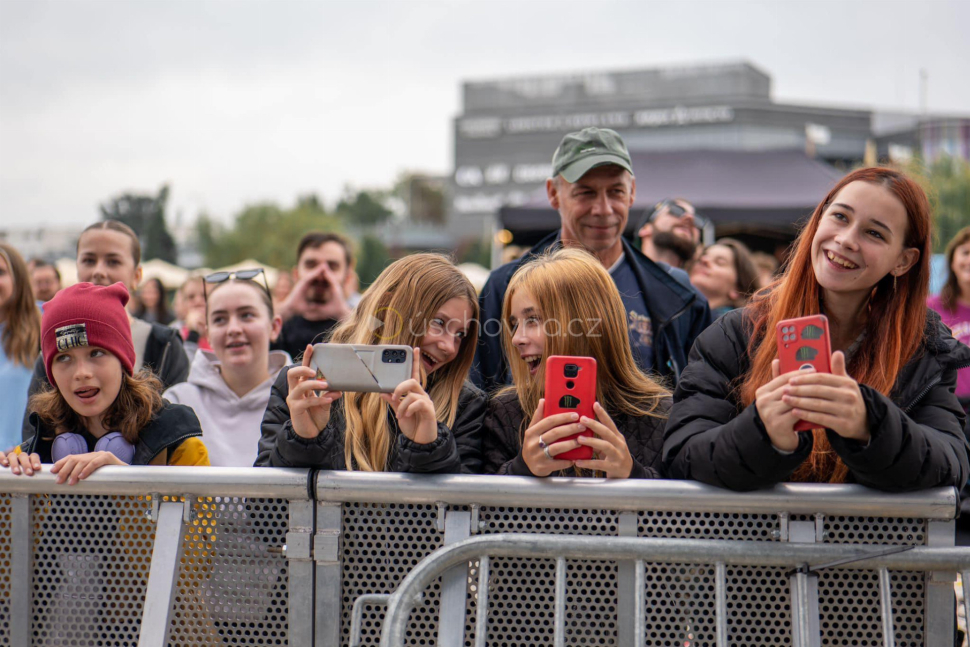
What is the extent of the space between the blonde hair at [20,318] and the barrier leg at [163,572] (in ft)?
9.60

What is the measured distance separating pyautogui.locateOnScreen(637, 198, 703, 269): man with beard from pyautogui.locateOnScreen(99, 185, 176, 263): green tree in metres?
3.26

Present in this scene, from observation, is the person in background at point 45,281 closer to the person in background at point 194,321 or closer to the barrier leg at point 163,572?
the person in background at point 194,321

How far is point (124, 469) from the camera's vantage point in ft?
7.59

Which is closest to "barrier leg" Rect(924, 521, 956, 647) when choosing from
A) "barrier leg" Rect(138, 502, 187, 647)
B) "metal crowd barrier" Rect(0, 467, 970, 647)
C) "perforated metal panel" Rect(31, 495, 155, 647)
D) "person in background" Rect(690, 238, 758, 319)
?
"metal crowd barrier" Rect(0, 467, 970, 647)

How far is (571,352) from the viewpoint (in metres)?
2.80

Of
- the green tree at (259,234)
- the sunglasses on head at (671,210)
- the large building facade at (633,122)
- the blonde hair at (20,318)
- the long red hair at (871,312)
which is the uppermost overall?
the large building facade at (633,122)

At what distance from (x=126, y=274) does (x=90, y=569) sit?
249 cm

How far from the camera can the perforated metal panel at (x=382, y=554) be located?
221 cm

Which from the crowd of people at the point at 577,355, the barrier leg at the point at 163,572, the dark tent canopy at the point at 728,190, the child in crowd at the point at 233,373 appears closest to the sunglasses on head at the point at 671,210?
the crowd of people at the point at 577,355

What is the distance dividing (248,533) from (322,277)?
133 inches

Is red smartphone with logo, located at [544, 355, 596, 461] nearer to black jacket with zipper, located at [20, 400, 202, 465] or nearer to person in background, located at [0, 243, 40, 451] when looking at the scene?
black jacket with zipper, located at [20, 400, 202, 465]

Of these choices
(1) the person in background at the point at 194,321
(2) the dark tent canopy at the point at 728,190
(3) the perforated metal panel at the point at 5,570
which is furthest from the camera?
(2) the dark tent canopy at the point at 728,190

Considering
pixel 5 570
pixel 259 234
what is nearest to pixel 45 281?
pixel 5 570

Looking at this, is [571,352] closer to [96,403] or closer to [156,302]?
[96,403]
